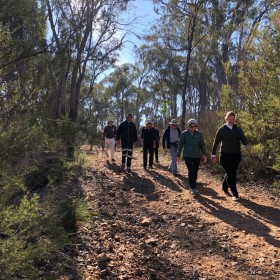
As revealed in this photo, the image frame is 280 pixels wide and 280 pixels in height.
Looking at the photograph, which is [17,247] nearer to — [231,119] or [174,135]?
[231,119]

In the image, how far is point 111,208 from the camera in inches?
269

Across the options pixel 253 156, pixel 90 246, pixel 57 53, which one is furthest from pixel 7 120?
pixel 253 156

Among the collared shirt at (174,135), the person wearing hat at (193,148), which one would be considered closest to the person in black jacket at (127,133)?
the collared shirt at (174,135)

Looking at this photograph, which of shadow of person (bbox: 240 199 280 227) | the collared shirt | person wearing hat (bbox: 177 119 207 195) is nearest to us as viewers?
shadow of person (bbox: 240 199 280 227)

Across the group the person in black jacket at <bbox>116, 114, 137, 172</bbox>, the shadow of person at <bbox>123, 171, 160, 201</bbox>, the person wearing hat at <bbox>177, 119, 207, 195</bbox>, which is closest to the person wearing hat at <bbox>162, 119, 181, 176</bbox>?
the shadow of person at <bbox>123, 171, 160, 201</bbox>

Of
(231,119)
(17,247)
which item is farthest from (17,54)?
(231,119)

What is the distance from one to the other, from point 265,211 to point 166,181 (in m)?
3.38

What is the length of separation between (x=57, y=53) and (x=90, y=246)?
9.88ft

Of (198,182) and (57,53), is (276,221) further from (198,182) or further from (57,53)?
(57,53)

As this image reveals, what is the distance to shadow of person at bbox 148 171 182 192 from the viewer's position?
330 inches

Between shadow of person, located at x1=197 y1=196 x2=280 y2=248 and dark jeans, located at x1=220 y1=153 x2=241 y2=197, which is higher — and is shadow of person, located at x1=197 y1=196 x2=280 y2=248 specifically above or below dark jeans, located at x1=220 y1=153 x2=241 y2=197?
below

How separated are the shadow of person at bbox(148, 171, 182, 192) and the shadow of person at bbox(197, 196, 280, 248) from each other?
62.2 inches

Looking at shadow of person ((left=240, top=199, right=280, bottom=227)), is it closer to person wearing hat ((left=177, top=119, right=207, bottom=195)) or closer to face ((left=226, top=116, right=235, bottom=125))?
person wearing hat ((left=177, top=119, right=207, bottom=195))

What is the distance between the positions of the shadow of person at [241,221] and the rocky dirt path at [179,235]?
0.04ft
